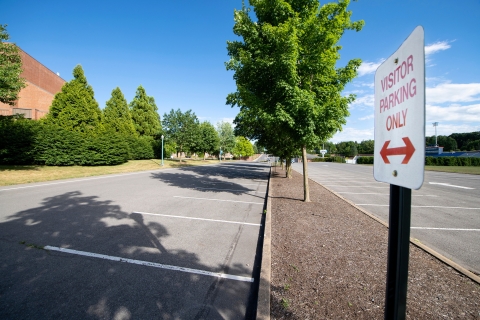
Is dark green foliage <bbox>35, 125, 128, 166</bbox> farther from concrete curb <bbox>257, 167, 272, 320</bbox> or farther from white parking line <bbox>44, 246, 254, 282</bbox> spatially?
concrete curb <bbox>257, 167, 272, 320</bbox>

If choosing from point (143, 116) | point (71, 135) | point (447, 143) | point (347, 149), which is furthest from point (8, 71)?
point (447, 143)

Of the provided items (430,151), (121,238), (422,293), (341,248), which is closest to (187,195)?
(121,238)

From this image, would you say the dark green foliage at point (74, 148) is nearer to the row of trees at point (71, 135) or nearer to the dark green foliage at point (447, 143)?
the row of trees at point (71, 135)

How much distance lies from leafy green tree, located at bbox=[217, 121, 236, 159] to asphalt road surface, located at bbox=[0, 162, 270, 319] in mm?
54020

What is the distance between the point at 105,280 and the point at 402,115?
3911mm

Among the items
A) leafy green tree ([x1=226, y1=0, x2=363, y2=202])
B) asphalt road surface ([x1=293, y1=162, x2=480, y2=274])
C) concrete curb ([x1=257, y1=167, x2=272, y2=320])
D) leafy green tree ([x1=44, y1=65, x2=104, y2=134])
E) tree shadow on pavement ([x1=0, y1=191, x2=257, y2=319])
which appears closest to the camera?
concrete curb ([x1=257, y1=167, x2=272, y2=320])

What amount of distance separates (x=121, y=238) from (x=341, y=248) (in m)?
4.39

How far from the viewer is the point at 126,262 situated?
3627 mm

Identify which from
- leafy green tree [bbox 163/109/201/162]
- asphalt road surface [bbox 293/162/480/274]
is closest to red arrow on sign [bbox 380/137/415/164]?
asphalt road surface [bbox 293/162/480/274]

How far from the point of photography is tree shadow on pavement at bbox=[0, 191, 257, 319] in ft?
8.33

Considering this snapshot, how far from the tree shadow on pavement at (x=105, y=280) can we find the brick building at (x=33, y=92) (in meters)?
32.6

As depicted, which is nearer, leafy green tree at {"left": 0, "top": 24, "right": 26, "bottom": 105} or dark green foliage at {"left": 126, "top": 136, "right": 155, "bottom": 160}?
leafy green tree at {"left": 0, "top": 24, "right": 26, "bottom": 105}

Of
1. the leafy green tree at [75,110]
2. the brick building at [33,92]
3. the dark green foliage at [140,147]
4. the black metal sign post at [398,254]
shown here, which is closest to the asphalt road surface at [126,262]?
the black metal sign post at [398,254]

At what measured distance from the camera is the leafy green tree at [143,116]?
123 ft
